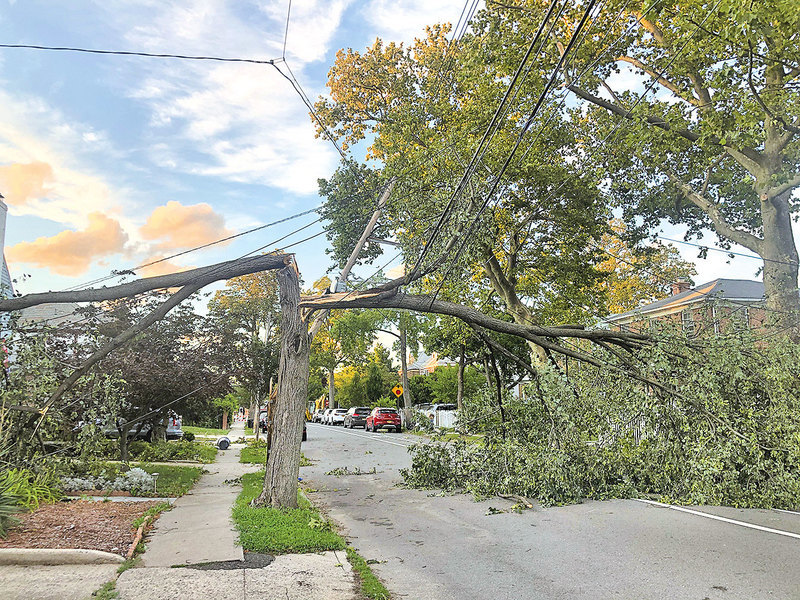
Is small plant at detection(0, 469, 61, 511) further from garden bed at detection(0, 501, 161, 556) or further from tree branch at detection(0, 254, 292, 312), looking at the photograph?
tree branch at detection(0, 254, 292, 312)

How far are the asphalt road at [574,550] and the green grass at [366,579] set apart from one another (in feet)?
0.50

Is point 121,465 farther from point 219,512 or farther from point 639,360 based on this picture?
point 639,360

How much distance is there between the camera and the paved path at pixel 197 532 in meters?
7.00

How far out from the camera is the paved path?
7.00 metres

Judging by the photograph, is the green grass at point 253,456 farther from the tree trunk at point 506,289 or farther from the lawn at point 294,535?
the tree trunk at point 506,289

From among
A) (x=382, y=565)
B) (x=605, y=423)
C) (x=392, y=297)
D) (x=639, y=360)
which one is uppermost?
(x=392, y=297)

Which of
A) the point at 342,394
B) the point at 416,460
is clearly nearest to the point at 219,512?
the point at 416,460

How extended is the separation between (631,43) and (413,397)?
126 ft

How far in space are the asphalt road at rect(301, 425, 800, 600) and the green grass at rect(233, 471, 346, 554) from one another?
49 cm

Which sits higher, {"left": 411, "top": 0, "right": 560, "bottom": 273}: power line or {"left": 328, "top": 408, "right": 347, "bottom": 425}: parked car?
{"left": 411, "top": 0, "right": 560, "bottom": 273}: power line

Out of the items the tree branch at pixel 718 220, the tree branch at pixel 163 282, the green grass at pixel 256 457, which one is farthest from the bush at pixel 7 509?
the tree branch at pixel 718 220

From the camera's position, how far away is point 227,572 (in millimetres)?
6348

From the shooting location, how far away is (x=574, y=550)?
7531 millimetres

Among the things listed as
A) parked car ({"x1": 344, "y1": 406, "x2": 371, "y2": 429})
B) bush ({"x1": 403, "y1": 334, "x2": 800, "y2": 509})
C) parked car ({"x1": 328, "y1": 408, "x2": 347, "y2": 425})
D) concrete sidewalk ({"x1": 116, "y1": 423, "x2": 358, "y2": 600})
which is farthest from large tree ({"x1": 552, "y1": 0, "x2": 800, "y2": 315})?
parked car ({"x1": 328, "y1": 408, "x2": 347, "y2": 425})
